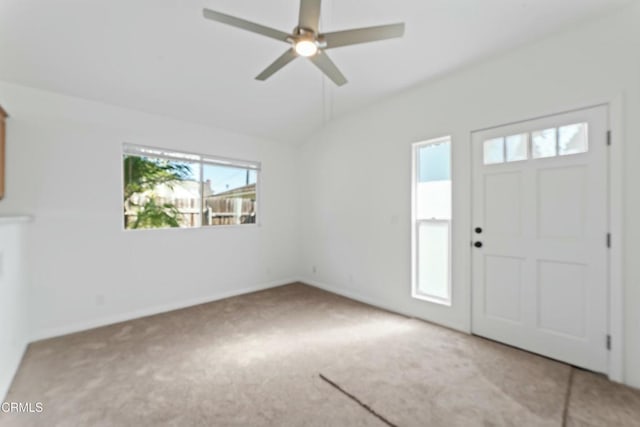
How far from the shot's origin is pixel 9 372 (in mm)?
2092

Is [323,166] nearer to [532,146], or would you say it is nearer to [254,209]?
Answer: [254,209]

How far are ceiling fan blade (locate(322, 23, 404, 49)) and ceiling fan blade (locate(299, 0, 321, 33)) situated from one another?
0.12m

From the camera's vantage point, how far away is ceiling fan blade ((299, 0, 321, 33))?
1574 millimetres

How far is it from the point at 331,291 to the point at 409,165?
2.36m

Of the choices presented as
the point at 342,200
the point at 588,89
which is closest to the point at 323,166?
the point at 342,200

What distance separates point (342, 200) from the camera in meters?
4.40

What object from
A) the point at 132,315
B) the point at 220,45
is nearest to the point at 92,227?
the point at 132,315

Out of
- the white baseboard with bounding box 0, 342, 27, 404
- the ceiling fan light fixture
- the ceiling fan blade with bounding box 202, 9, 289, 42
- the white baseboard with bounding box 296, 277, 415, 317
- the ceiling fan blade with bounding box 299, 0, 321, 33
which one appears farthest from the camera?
the white baseboard with bounding box 296, 277, 415, 317

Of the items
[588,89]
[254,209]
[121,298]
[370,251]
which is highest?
[588,89]

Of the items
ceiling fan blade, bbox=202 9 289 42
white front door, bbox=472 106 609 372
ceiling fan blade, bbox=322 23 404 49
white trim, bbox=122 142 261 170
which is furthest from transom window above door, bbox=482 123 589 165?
white trim, bbox=122 142 261 170

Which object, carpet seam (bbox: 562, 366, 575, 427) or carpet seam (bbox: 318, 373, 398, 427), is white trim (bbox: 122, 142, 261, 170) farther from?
carpet seam (bbox: 562, 366, 575, 427)

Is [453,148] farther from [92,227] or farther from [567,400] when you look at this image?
[92,227]

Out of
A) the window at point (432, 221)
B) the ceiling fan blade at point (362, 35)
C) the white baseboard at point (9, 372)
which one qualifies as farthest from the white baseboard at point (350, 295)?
the white baseboard at point (9, 372)

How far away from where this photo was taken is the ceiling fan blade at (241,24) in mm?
1682
